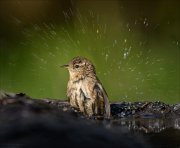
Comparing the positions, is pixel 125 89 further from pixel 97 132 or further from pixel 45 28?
pixel 97 132

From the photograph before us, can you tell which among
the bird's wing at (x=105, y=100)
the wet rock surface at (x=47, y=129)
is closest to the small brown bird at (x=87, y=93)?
the bird's wing at (x=105, y=100)

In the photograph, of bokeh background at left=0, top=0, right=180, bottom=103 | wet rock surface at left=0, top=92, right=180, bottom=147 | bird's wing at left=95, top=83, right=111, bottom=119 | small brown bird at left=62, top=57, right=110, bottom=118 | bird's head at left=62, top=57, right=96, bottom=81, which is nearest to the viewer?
wet rock surface at left=0, top=92, right=180, bottom=147

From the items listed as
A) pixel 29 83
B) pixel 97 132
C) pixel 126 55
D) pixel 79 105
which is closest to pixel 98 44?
pixel 126 55

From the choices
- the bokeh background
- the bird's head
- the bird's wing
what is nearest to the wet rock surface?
the bird's wing

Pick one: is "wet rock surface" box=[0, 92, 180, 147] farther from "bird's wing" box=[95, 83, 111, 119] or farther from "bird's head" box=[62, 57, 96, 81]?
"bird's head" box=[62, 57, 96, 81]

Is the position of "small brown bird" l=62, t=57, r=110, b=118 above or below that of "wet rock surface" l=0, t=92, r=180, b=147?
above

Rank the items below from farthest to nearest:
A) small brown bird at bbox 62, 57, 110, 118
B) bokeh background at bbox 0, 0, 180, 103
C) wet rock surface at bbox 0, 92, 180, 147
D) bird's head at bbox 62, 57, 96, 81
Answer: bokeh background at bbox 0, 0, 180, 103
bird's head at bbox 62, 57, 96, 81
small brown bird at bbox 62, 57, 110, 118
wet rock surface at bbox 0, 92, 180, 147

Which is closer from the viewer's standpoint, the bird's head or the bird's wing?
the bird's wing
